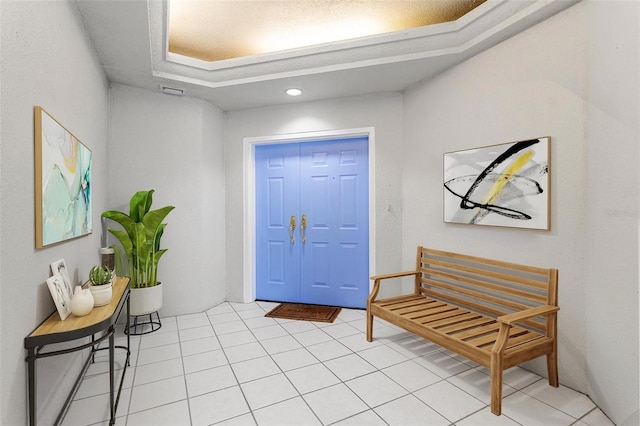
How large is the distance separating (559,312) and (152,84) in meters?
4.30

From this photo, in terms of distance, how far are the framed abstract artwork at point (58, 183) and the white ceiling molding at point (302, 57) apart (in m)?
0.99

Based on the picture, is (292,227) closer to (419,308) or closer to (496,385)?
(419,308)

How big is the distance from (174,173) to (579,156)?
3.80 m

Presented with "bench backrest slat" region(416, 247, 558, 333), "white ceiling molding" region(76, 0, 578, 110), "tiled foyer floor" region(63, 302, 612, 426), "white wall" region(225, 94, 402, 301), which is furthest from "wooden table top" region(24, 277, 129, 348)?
"bench backrest slat" region(416, 247, 558, 333)

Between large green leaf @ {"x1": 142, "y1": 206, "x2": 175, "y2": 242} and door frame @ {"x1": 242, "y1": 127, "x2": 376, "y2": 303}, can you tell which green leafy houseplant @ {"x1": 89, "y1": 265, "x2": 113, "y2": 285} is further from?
door frame @ {"x1": 242, "y1": 127, "x2": 376, "y2": 303}

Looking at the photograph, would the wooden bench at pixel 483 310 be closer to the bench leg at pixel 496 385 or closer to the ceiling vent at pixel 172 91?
the bench leg at pixel 496 385

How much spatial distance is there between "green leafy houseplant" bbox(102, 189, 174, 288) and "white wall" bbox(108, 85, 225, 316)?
0.39 meters

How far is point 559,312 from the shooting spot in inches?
87.5

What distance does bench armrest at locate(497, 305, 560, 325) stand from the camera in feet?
6.19

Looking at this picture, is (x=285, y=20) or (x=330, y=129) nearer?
(x=285, y=20)

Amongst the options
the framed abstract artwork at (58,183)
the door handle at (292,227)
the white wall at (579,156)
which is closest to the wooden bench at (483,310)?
the white wall at (579,156)

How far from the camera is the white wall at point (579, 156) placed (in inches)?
68.2

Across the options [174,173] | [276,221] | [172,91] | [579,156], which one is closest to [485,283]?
[579,156]

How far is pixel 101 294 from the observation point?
1879 millimetres
